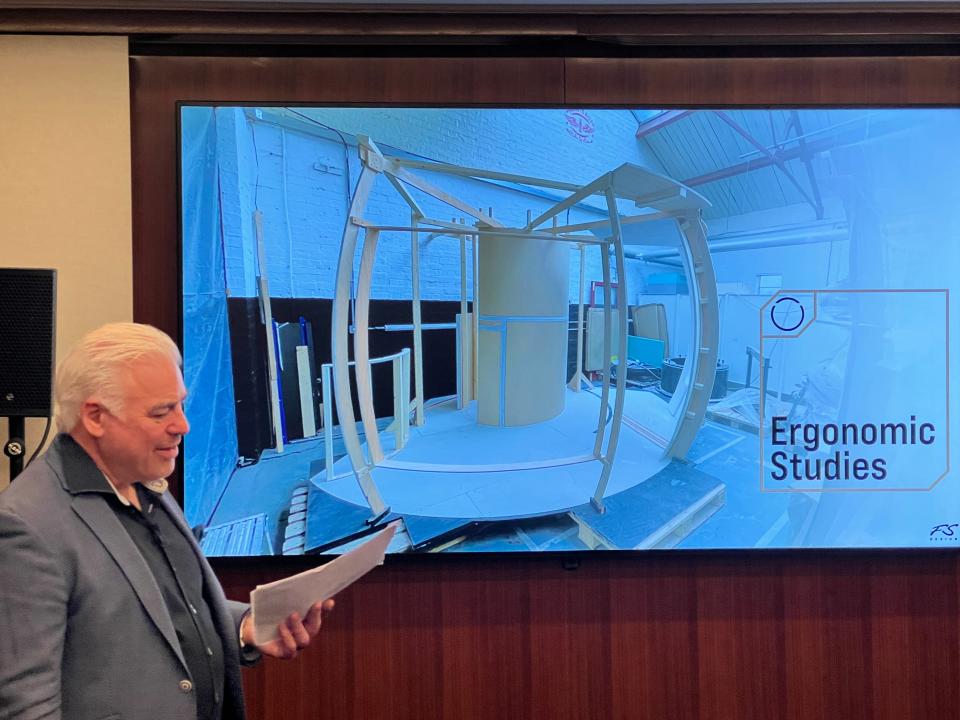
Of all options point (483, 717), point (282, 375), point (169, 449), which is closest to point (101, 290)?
point (282, 375)

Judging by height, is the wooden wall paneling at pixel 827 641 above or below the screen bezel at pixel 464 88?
below

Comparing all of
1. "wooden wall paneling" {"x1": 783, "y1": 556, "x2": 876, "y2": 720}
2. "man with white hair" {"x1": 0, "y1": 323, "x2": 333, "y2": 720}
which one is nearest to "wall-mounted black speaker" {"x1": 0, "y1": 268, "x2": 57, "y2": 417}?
"man with white hair" {"x1": 0, "y1": 323, "x2": 333, "y2": 720}

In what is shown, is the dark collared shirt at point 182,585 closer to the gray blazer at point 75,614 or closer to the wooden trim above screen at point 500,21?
the gray blazer at point 75,614

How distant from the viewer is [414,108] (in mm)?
2018

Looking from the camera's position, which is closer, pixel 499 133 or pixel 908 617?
pixel 499 133

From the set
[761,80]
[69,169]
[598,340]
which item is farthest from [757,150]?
[69,169]

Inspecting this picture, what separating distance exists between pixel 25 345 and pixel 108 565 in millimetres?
1090

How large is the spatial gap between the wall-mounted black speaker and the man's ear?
2.86ft

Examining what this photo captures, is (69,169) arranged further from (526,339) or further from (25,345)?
(526,339)

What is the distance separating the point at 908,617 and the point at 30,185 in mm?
3529

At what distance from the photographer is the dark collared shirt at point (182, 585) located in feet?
3.60

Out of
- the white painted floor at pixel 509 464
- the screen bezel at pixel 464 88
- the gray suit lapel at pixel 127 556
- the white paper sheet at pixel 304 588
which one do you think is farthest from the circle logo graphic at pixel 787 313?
the gray suit lapel at pixel 127 556

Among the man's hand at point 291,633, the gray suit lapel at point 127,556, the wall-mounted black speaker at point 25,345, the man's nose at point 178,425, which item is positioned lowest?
the man's hand at point 291,633

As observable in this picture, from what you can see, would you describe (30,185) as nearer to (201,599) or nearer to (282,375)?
(282,375)
